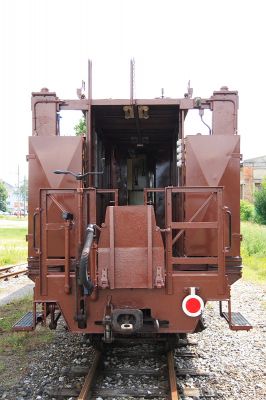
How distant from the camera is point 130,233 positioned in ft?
16.3

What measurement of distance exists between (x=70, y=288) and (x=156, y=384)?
1503 mm

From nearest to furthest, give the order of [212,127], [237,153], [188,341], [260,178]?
[237,153] < [212,127] < [188,341] < [260,178]

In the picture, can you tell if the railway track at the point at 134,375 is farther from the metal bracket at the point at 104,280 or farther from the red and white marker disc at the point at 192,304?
the metal bracket at the point at 104,280

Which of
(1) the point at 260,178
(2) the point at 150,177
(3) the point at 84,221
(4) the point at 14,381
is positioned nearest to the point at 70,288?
A: (3) the point at 84,221

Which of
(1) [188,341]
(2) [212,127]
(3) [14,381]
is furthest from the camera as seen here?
(1) [188,341]

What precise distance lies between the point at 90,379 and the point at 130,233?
169 cm

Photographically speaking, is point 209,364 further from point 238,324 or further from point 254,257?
point 254,257

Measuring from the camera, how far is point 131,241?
4.98 meters

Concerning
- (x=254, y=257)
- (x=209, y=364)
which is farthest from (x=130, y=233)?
(x=254, y=257)

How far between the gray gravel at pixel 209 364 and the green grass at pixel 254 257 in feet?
19.9

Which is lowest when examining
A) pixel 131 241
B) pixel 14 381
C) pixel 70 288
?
pixel 14 381

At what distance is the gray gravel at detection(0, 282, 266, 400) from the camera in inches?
197

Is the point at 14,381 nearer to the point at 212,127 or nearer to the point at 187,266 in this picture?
the point at 187,266

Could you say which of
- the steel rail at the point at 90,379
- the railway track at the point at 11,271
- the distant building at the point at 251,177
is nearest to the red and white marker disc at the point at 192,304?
the steel rail at the point at 90,379
